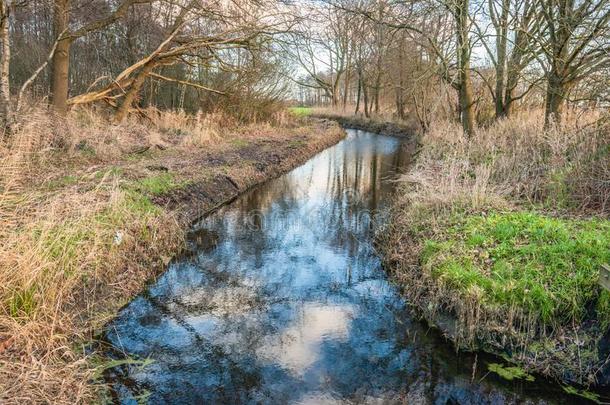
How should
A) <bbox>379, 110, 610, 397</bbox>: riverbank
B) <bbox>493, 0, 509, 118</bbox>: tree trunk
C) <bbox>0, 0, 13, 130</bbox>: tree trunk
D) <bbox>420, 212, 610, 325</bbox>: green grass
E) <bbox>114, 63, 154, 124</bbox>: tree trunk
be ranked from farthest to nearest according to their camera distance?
<bbox>114, 63, 154, 124</bbox>: tree trunk
<bbox>493, 0, 509, 118</bbox>: tree trunk
<bbox>0, 0, 13, 130</bbox>: tree trunk
<bbox>420, 212, 610, 325</bbox>: green grass
<bbox>379, 110, 610, 397</bbox>: riverbank

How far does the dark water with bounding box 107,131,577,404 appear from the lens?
434cm

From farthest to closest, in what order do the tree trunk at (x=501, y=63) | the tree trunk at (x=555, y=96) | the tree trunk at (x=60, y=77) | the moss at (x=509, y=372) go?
the tree trunk at (x=501, y=63) < the tree trunk at (x=60, y=77) < the tree trunk at (x=555, y=96) < the moss at (x=509, y=372)

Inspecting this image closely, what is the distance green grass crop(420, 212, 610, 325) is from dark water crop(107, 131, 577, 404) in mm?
697

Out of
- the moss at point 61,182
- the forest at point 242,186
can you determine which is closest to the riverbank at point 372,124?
the forest at point 242,186

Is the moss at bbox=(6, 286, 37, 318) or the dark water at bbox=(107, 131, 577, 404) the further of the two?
the dark water at bbox=(107, 131, 577, 404)

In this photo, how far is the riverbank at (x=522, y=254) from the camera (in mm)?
4715

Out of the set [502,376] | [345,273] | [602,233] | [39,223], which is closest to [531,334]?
[502,376]

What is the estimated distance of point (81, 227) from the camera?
18.5ft

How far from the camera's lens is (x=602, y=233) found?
5758 mm

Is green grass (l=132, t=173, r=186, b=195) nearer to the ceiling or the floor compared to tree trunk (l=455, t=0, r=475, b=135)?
nearer to the floor

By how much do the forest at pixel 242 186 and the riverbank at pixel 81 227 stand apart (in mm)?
32

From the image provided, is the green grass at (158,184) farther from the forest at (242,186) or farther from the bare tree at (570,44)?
the bare tree at (570,44)

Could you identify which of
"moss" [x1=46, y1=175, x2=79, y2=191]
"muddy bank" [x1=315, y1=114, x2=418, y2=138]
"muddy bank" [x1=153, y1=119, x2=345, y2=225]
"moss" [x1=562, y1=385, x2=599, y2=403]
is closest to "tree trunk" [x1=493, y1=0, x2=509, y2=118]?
"muddy bank" [x1=153, y1=119, x2=345, y2=225]

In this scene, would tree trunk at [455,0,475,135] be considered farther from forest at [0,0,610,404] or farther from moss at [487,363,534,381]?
moss at [487,363,534,381]
